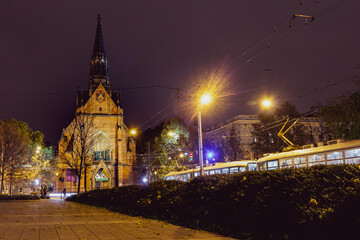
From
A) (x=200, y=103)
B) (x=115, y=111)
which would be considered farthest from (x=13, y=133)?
(x=200, y=103)

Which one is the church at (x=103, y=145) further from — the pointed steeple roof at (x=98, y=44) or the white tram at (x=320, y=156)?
the white tram at (x=320, y=156)

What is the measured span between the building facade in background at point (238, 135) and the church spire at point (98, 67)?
28464mm

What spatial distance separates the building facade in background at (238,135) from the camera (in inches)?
2648

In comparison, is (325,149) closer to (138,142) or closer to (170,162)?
(170,162)

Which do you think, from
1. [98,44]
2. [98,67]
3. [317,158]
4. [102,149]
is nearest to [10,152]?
[102,149]

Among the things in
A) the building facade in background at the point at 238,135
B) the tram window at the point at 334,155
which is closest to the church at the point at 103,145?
the building facade in background at the point at 238,135

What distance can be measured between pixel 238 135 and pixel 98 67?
113 feet

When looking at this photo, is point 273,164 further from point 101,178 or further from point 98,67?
point 98,67

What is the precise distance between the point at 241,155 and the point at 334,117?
4362cm

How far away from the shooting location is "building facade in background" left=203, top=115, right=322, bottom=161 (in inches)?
2648

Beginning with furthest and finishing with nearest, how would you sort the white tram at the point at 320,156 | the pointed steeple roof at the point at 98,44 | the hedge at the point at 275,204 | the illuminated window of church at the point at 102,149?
1. the pointed steeple roof at the point at 98,44
2. the illuminated window of church at the point at 102,149
3. the white tram at the point at 320,156
4. the hedge at the point at 275,204

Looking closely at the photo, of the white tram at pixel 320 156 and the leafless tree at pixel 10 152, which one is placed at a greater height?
the leafless tree at pixel 10 152

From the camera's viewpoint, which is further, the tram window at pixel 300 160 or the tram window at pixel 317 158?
the tram window at pixel 300 160

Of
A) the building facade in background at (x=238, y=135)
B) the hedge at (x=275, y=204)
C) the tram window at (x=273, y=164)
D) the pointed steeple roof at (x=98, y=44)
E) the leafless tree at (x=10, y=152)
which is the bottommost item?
the hedge at (x=275, y=204)
